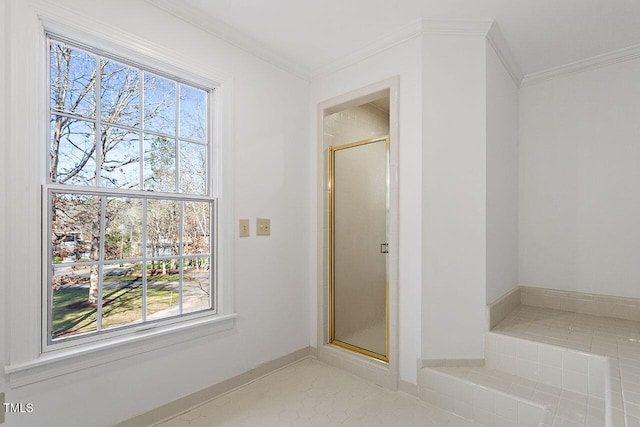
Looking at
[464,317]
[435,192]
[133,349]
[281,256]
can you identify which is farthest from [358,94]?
[133,349]

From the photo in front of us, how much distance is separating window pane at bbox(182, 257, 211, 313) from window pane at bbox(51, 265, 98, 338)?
502 millimetres

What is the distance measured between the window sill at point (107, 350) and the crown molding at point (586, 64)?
327cm

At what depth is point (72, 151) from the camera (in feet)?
5.40

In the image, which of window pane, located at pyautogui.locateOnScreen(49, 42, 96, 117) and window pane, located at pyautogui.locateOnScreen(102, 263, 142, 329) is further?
window pane, located at pyautogui.locateOnScreen(102, 263, 142, 329)

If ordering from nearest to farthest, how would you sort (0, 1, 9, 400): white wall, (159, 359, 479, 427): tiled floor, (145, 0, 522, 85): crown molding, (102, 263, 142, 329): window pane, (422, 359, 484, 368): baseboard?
(0, 1, 9, 400): white wall, (102, 263, 142, 329): window pane, (159, 359, 479, 427): tiled floor, (145, 0, 522, 85): crown molding, (422, 359, 484, 368): baseboard

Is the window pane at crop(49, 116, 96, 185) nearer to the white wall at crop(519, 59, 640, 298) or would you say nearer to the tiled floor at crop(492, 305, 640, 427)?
the tiled floor at crop(492, 305, 640, 427)

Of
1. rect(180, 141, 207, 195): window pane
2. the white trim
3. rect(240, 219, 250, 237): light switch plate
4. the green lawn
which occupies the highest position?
the white trim

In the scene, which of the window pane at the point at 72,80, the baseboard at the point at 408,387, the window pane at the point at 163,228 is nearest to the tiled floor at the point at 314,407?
the baseboard at the point at 408,387

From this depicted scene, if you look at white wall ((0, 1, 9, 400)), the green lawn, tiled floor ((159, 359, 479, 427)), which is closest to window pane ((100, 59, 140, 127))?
white wall ((0, 1, 9, 400))

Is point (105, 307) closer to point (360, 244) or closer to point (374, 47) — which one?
point (360, 244)

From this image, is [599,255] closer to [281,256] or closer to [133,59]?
[281,256]

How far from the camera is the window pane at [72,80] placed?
1606mm

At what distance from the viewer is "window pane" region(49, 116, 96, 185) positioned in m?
1.60

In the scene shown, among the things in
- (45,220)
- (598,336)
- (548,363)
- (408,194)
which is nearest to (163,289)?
(45,220)
